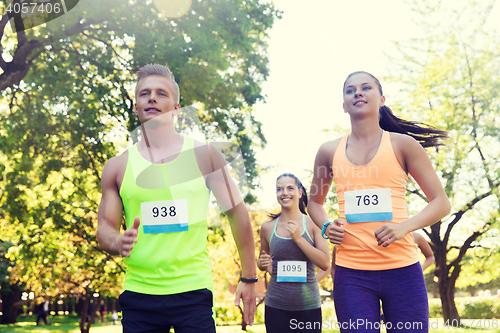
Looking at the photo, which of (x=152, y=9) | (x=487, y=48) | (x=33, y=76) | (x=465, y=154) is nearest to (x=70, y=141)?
(x=33, y=76)

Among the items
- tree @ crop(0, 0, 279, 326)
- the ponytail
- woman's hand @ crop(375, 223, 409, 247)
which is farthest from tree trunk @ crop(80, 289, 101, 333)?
woman's hand @ crop(375, 223, 409, 247)

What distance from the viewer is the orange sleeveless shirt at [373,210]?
276cm

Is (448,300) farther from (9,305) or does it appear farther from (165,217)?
(9,305)

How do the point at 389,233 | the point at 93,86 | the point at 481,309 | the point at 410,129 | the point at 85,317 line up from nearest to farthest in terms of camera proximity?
the point at 389,233
the point at 410,129
the point at 93,86
the point at 85,317
the point at 481,309

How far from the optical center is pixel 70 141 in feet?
39.6

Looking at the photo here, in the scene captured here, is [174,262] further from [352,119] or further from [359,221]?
[352,119]

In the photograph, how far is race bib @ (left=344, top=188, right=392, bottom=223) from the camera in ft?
9.21

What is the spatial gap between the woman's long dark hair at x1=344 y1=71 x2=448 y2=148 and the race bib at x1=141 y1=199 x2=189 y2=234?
2.09 metres

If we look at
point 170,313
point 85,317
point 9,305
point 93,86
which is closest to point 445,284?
point 93,86

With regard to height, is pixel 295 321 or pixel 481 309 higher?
pixel 295 321

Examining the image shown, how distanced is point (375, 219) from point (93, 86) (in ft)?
31.5

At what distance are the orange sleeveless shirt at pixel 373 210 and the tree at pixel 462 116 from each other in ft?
43.9

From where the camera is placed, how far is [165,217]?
2.31 meters

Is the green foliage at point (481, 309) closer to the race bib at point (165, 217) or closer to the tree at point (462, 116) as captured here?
the tree at point (462, 116)
